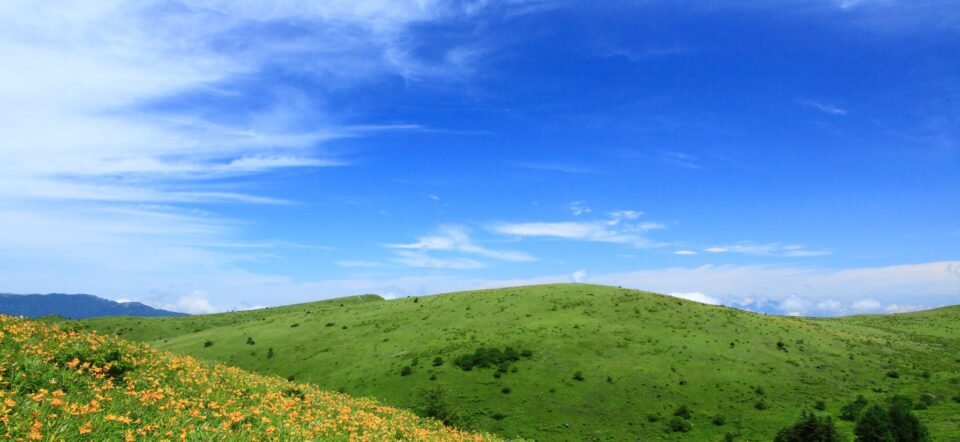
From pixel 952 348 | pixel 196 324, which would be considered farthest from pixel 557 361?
pixel 196 324

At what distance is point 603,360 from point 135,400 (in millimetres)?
66208

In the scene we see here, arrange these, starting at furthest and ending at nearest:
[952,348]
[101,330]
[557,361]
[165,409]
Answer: [101,330]
[952,348]
[557,361]
[165,409]

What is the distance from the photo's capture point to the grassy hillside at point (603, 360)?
57000 millimetres

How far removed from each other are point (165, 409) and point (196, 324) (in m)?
143

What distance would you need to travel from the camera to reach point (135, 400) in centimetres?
1242

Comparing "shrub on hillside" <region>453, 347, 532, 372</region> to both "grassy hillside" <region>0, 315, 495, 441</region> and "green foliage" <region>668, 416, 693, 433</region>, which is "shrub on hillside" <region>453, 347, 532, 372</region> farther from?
"grassy hillside" <region>0, 315, 495, 441</region>

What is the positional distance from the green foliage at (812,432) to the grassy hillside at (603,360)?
8.19 meters

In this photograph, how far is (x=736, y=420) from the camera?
2206 inches

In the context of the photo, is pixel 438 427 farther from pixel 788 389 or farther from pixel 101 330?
pixel 101 330

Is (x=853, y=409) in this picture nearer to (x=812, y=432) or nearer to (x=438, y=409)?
(x=812, y=432)

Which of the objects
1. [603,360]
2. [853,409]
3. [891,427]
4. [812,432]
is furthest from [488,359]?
[891,427]

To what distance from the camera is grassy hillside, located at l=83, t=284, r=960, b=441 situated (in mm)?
57000

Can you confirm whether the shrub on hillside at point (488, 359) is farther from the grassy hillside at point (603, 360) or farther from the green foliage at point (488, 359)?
the grassy hillside at point (603, 360)

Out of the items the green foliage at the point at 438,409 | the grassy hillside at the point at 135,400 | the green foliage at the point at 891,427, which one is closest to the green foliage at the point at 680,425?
the green foliage at the point at 891,427
